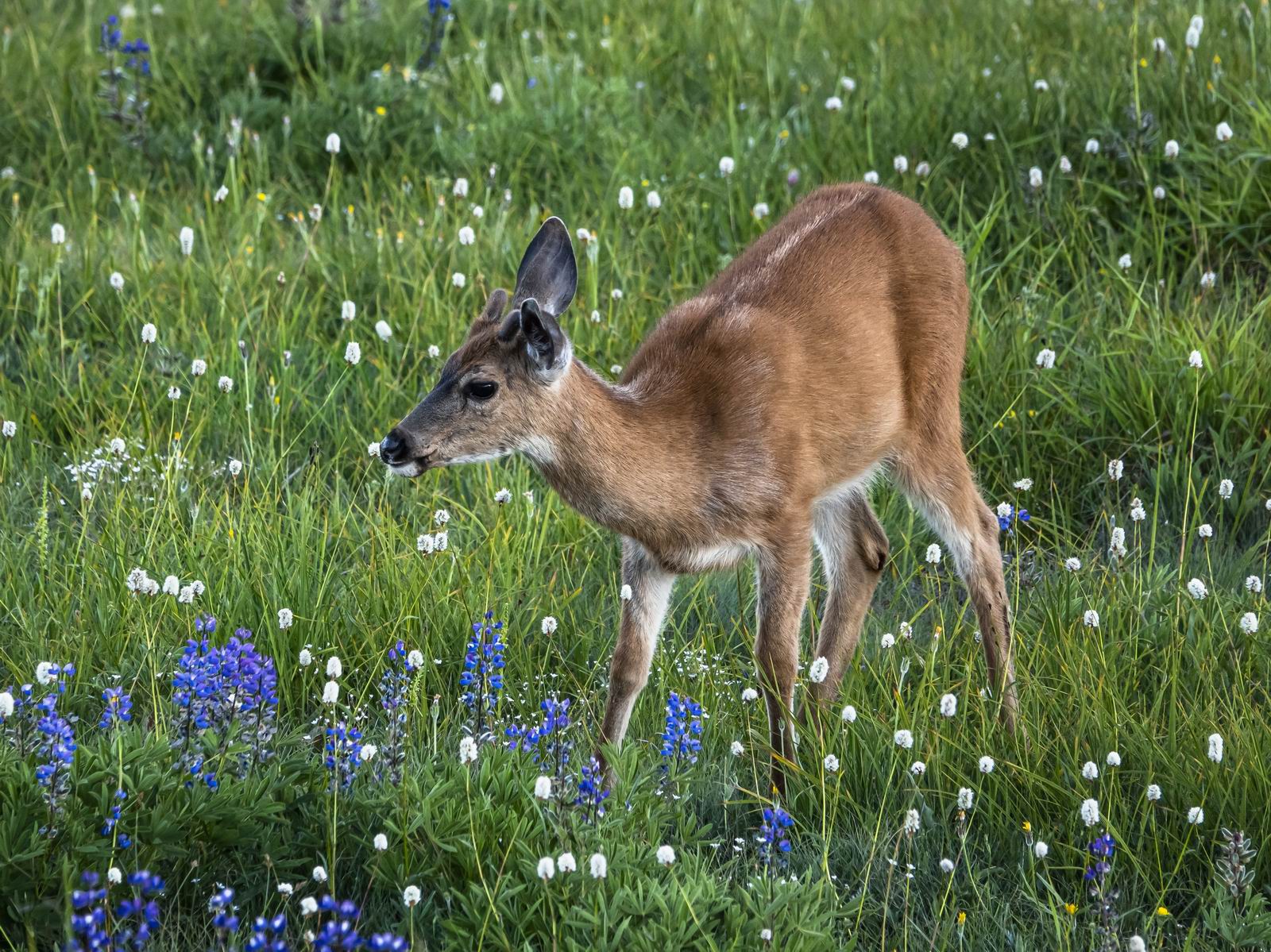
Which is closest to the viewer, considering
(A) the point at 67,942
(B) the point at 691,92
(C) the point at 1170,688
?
(A) the point at 67,942

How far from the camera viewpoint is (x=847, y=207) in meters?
5.18

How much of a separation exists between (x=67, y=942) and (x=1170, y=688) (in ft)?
9.18

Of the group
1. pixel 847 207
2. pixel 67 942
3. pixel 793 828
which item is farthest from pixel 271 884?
pixel 847 207

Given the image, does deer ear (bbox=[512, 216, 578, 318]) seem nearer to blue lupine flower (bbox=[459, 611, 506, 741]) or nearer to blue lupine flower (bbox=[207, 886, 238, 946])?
blue lupine flower (bbox=[459, 611, 506, 741])

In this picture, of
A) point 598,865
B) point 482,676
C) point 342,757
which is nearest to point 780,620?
point 482,676

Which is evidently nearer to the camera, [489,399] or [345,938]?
[345,938]

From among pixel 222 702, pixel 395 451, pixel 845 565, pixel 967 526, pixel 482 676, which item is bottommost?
pixel 845 565

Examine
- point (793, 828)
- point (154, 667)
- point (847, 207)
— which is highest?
point (847, 207)

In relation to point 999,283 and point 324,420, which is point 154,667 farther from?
point 999,283

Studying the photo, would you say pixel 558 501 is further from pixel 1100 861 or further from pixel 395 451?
pixel 1100 861

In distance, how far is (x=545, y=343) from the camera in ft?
13.8

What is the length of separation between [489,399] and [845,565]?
1.52 meters

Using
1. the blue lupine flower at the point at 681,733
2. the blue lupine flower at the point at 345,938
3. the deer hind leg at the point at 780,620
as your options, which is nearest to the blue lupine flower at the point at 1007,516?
the deer hind leg at the point at 780,620

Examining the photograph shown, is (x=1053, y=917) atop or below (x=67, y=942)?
below
